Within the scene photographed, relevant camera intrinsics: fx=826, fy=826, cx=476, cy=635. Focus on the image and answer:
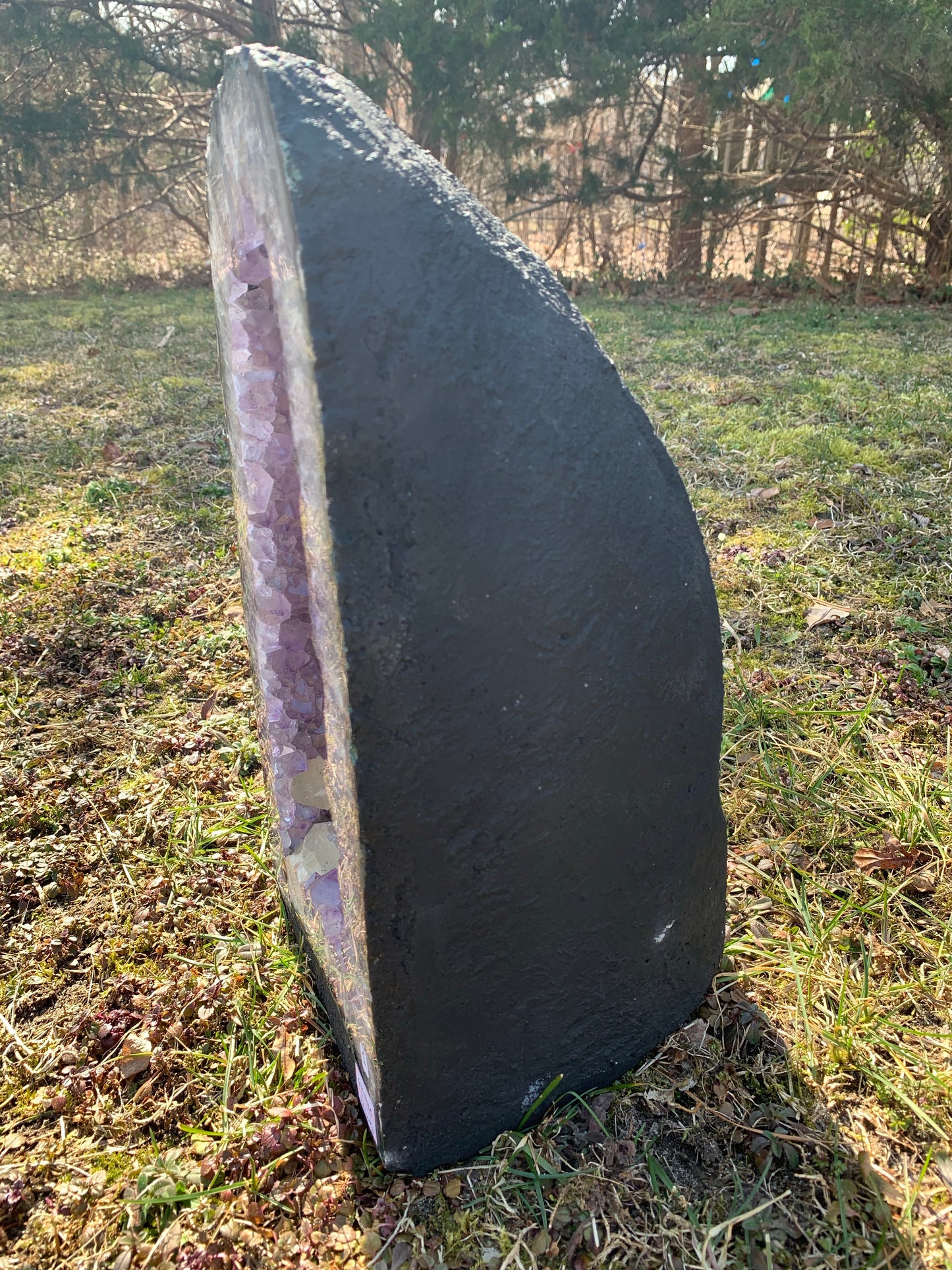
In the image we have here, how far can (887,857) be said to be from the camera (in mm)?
2100

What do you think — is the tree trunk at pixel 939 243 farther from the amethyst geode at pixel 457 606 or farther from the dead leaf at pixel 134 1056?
the dead leaf at pixel 134 1056

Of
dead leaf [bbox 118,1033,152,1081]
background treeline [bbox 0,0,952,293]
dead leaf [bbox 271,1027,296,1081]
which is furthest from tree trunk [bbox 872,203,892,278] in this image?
dead leaf [bbox 118,1033,152,1081]

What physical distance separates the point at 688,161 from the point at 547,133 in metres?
2.18

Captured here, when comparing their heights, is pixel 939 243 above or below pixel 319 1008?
above

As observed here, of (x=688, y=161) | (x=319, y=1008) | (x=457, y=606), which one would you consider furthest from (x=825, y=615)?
(x=688, y=161)

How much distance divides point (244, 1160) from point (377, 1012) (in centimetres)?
53

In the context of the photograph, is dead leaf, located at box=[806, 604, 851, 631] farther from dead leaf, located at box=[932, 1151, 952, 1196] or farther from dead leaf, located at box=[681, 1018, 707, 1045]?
dead leaf, located at box=[932, 1151, 952, 1196]

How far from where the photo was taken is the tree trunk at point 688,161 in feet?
33.2

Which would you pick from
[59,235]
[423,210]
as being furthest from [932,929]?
[59,235]

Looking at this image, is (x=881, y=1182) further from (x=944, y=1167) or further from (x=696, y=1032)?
(x=696, y=1032)

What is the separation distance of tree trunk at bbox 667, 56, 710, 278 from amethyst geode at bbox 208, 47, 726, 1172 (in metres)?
10.7

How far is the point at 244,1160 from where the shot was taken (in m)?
1.51

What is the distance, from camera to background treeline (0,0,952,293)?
354 inches

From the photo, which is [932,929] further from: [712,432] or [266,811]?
Answer: [712,432]
